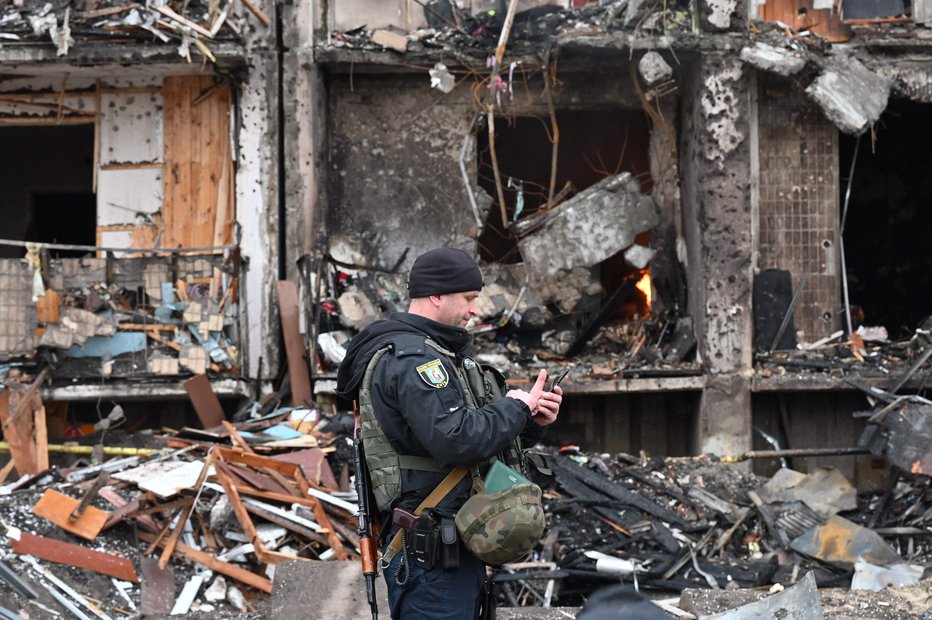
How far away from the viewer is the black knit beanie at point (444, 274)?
413 cm

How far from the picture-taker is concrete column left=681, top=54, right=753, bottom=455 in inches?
423

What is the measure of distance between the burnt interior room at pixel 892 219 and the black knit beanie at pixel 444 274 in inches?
444

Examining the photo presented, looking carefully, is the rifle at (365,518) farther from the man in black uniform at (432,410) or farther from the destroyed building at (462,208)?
the destroyed building at (462,208)

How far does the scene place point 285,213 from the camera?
36.6 ft

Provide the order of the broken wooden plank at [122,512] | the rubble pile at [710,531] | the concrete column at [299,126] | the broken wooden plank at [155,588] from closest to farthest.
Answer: the broken wooden plank at [155,588], the rubble pile at [710,531], the broken wooden plank at [122,512], the concrete column at [299,126]

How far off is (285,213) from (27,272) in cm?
266

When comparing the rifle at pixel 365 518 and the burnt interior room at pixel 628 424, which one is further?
the burnt interior room at pixel 628 424

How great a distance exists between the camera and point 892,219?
14789 millimetres

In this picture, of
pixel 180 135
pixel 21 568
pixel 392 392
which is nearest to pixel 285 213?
pixel 180 135

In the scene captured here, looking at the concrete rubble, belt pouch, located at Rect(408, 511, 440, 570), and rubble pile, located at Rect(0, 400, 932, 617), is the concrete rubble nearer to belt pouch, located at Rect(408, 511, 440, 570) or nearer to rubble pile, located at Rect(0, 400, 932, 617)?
rubble pile, located at Rect(0, 400, 932, 617)

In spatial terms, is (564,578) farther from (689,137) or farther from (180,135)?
(180,135)

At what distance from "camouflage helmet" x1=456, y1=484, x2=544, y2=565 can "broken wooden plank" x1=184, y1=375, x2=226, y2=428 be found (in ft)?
22.2

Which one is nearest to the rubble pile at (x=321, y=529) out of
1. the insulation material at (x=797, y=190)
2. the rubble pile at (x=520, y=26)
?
the insulation material at (x=797, y=190)

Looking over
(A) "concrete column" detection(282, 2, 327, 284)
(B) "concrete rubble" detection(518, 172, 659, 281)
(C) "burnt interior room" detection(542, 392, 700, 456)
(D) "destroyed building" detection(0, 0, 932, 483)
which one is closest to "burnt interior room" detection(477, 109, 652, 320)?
(D) "destroyed building" detection(0, 0, 932, 483)
